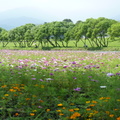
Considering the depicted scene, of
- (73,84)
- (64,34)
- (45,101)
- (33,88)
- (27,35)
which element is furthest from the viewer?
(27,35)

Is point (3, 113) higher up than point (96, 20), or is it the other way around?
point (96, 20)

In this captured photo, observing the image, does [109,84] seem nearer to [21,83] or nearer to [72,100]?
[72,100]

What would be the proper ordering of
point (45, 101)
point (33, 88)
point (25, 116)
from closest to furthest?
point (25, 116), point (45, 101), point (33, 88)

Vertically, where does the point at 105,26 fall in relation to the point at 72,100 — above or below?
above

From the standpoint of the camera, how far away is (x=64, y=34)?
190 ft

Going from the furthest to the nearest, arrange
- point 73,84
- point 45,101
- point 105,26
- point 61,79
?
point 105,26 → point 61,79 → point 73,84 → point 45,101

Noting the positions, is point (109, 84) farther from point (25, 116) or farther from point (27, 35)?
point (27, 35)

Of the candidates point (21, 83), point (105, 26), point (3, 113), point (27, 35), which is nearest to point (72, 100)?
point (3, 113)

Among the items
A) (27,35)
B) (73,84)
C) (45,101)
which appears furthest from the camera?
(27,35)

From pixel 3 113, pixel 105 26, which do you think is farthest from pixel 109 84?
pixel 105 26

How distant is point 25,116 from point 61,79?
9.46ft

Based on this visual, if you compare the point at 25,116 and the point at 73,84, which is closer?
the point at 25,116

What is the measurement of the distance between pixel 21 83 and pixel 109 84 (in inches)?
122

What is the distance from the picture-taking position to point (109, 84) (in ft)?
21.1
